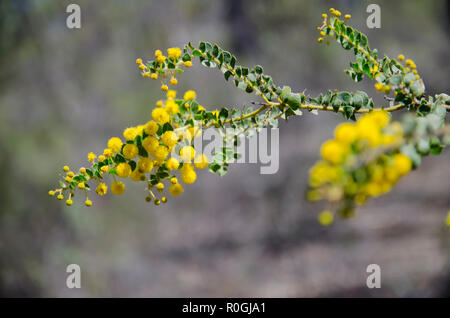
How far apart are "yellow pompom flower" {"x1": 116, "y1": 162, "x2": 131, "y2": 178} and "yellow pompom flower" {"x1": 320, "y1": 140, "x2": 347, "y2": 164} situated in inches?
9.8

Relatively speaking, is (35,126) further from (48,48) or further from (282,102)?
(282,102)

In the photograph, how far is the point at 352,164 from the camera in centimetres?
30

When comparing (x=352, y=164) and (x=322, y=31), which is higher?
(x=322, y=31)

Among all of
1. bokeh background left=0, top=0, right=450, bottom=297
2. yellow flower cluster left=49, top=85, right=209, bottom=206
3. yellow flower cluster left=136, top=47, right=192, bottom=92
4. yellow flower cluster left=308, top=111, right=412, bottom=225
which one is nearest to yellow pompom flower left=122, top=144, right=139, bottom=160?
yellow flower cluster left=49, top=85, right=209, bottom=206

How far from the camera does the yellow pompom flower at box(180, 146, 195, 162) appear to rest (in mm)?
455

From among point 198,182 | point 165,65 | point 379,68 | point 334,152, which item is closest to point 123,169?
point 165,65

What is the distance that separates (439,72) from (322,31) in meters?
2.61

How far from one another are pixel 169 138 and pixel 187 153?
27 millimetres

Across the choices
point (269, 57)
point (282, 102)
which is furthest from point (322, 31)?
point (269, 57)

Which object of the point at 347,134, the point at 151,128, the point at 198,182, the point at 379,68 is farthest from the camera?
the point at 198,182

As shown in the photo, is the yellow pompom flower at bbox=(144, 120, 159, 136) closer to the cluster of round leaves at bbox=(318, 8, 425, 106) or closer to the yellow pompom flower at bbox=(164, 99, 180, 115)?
the yellow pompom flower at bbox=(164, 99, 180, 115)

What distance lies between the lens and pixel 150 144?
17.8 inches

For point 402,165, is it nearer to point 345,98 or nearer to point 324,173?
point 324,173

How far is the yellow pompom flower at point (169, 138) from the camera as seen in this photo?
45 centimetres
